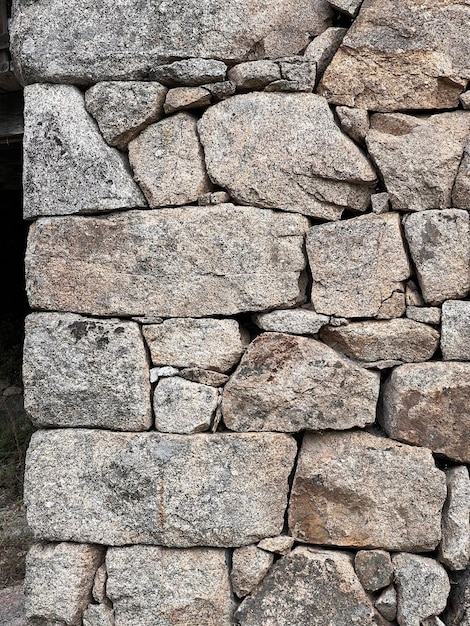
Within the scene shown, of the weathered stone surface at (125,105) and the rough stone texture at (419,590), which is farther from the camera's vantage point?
the weathered stone surface at (125,105)

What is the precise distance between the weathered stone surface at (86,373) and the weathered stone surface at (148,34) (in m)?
0.94

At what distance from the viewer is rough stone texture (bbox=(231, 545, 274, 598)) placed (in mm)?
2193

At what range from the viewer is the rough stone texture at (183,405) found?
2225 millimetres

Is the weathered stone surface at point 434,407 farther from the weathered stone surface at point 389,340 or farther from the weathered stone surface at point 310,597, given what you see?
the weathered stone surface at point 310,597

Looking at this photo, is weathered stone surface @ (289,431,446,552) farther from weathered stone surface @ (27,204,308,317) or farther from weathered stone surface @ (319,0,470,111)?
weathered stone surface @ (319,0,470,111)

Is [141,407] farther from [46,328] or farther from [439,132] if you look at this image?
[439,132]

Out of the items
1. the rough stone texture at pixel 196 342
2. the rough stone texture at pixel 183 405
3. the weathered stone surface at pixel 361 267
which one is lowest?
the rough stone texture at pixel 183 405

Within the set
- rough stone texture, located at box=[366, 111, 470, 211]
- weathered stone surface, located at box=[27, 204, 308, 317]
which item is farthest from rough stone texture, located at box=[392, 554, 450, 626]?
rough stone texture, located at box=[366, 111, 470, 211]

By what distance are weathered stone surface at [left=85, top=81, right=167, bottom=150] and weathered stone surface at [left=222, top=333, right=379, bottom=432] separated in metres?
0.92

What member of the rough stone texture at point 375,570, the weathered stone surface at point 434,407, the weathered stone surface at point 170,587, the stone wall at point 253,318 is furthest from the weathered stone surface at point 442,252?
the weathered stone surface at point 170,587

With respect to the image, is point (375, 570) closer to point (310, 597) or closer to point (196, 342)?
point (310, 597)

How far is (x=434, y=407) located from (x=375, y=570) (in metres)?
0.62

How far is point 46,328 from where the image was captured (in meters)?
2.27

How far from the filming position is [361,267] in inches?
86.7
